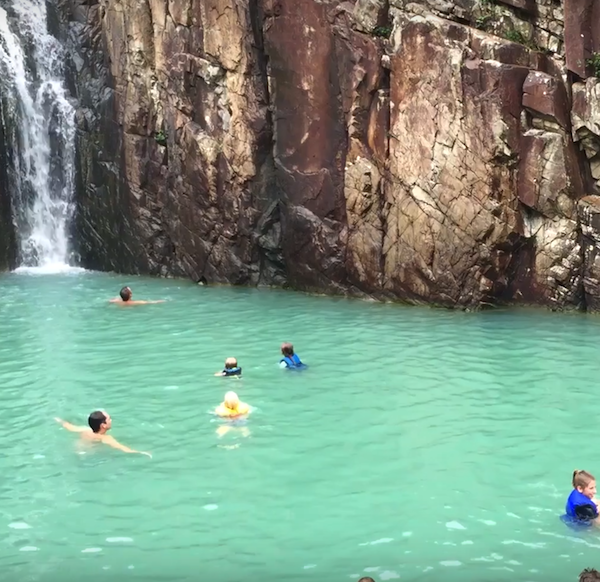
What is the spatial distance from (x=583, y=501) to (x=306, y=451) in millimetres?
4012

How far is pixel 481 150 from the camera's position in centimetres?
2127

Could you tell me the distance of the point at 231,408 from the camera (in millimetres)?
13133

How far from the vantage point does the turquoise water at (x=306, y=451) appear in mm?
8836

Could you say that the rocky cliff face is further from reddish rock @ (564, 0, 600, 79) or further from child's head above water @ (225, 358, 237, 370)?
child's head above water @ (225, 358, 237, 370)

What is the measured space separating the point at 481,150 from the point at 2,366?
12458 millimetres

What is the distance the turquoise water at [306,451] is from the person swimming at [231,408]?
26 centimetres

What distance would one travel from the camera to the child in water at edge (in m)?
9.12

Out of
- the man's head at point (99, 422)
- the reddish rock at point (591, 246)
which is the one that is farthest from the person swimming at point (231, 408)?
the reddish rock at point (591, 246)

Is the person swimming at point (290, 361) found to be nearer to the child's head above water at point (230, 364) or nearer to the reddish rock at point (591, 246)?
the child's head above water at point (230, 364)

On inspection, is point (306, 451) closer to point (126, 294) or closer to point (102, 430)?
point (102, 430)

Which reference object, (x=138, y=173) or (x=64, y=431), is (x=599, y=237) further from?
(x=138, y=173)

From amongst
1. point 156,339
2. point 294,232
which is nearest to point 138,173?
point 294,232

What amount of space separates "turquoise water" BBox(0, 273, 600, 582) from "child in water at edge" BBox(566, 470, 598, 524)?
0.28 metres

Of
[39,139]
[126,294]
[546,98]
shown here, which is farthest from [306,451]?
[39,139]
